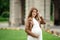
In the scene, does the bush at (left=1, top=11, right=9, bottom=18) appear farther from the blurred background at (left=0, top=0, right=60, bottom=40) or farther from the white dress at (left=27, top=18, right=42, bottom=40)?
the white dress at (left=27, top=18, right=42, bottom=40)

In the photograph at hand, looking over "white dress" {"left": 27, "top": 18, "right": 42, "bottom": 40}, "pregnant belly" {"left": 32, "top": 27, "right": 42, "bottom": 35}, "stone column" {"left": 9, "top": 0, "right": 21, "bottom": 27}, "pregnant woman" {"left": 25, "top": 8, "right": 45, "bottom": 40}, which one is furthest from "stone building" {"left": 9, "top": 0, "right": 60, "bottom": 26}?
"pregnant belly" {"left": 32, "top": 27, "right": 42, "bottom": 35}

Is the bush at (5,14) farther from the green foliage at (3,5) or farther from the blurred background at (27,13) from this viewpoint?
the blurred background at (27,13)

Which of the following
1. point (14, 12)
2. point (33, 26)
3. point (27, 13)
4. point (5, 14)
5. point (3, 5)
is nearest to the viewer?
point (33, 26)

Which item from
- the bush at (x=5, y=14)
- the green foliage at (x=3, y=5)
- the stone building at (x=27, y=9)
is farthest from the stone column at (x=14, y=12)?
the green foliage at (x=3, y=5)

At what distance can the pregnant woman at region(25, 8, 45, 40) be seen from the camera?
34.2 feet

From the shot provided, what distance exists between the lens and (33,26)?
34.7 ft

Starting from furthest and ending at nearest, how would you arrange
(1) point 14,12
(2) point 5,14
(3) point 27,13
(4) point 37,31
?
(2) point 5,14
(1) point 14,12
(3) point 27,13
(4) point 37,31

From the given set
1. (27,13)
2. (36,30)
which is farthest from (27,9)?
(36,30)

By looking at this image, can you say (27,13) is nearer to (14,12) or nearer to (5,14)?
(14,12)

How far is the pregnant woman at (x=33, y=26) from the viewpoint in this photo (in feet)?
34.2

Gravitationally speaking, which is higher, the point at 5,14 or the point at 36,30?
the point at 36,30

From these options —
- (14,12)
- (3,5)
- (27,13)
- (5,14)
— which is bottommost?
(5,14)

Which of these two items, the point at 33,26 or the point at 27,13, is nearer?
the point at 33,26

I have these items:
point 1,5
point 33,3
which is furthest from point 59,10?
point 1,5
